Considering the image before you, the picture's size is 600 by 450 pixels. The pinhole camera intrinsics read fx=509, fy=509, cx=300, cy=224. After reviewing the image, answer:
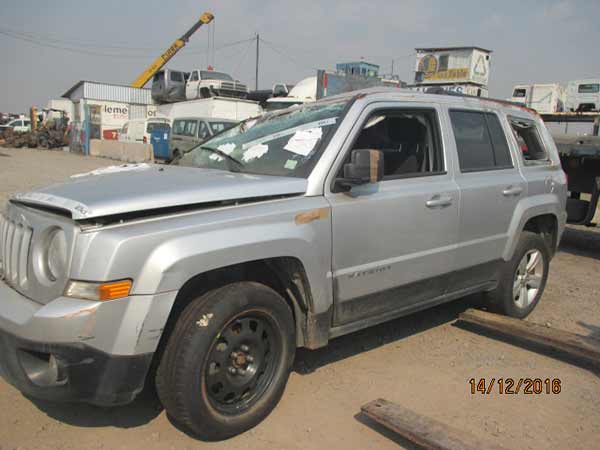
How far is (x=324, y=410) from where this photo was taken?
10.1ft

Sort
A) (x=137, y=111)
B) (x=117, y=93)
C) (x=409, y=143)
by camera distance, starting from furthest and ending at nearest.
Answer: (x=117, y=93), (x=137, y=111), (x=409, y=143)

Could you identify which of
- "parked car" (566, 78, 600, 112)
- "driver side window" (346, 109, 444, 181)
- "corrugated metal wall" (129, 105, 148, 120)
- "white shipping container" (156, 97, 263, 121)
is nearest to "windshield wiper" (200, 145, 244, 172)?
"driver side window" (346, 109, 444, 181)

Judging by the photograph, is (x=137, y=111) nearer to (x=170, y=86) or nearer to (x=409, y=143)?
(x=170, y=86)

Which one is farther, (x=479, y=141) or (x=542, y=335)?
(x=479, y=141)

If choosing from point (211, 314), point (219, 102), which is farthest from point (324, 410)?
point (219, 102)

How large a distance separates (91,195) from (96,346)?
2.44ft

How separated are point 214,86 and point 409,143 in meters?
25.3

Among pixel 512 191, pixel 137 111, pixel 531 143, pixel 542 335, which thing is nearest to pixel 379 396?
pixel 542 335

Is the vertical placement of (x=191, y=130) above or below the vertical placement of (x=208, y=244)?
above

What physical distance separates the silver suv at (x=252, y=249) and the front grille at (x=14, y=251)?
0.5 inches

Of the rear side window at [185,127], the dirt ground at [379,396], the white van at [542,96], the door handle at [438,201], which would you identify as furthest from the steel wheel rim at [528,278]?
the white van at [542,96]

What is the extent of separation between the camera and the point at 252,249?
2.64 metres

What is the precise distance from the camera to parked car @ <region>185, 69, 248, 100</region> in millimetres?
27562

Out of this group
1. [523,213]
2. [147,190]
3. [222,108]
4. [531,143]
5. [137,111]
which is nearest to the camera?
[147,190]
